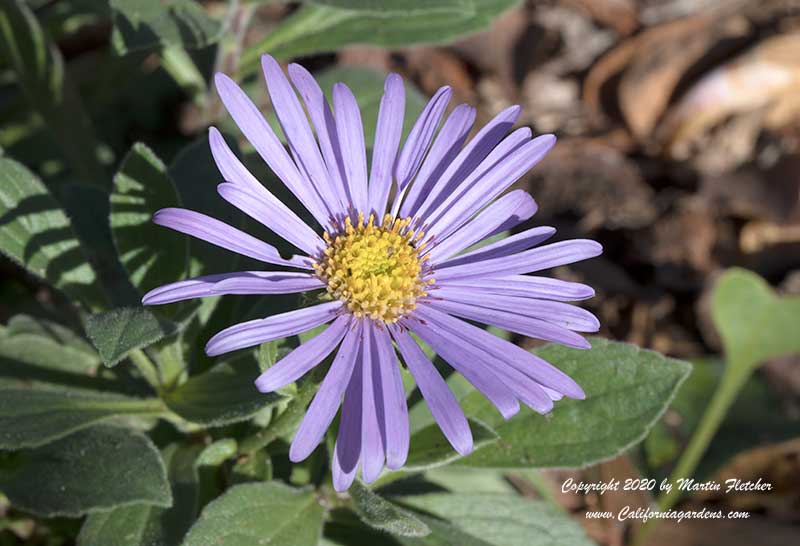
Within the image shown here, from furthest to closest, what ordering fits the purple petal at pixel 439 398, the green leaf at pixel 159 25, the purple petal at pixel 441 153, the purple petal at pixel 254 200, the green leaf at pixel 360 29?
the green leaf at pixel 360 29
the green leaf at pixel 159 25
the purple petal at pixel 441 153
the purple petal at pixel 254 200
the purple petal at pixel 439 398

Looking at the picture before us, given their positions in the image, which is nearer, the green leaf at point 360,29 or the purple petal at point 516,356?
the purple petal at point 516,356

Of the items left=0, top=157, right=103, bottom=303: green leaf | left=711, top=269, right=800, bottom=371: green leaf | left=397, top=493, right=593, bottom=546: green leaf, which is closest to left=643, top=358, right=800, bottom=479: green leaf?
left=711, top=269, right=800, bottom=371: green leaf

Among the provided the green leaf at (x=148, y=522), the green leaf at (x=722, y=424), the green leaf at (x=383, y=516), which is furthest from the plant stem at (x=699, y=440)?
the green leaf at (x=148, y=522)

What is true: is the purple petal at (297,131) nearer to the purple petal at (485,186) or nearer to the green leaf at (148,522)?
the purple petal at (485,186)

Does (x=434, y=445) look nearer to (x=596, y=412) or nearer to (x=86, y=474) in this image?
(x=596, y=412)

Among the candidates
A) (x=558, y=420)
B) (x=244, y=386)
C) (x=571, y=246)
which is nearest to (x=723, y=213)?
(x=558, y=420)
